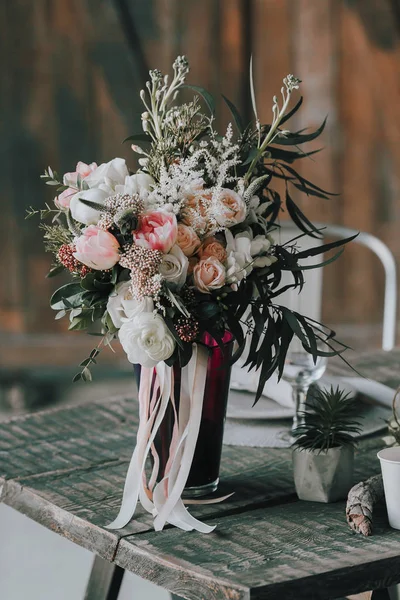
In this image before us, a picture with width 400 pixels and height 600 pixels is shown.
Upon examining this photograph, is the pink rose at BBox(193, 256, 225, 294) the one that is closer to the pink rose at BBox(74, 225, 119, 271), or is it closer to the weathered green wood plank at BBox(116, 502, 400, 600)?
the pink rose at BBox(74, 225, 119, 271)

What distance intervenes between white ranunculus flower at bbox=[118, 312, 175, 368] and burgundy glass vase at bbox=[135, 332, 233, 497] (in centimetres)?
10

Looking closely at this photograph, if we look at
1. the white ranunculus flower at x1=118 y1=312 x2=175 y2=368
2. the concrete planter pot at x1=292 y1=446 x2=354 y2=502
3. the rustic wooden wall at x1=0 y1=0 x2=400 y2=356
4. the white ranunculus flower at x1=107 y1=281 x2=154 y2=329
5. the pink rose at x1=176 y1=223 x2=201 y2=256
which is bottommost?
the concrete planter pot at x1=292 y1=446 x2=354 y2=502

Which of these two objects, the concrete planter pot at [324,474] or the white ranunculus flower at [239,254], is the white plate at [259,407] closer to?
the concrete planter pot at [324,474]

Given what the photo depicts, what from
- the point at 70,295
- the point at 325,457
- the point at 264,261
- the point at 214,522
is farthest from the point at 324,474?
the point at 70,295

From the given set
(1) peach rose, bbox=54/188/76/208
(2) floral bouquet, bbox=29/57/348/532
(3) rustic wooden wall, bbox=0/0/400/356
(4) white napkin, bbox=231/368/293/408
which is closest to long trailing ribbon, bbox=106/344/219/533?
(2) floral bouquet, bbox=29/57/348/532

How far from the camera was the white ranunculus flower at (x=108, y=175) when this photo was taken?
1.11m

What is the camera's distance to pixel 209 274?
3.42 ft

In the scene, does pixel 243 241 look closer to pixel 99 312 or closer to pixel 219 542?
pixel 99 312

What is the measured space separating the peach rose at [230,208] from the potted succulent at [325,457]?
10.9 inches

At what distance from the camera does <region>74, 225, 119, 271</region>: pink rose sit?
40.5 inches

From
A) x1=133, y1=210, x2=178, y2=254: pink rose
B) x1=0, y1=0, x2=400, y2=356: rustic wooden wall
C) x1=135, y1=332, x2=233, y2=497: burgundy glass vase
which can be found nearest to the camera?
x1=133, y1=210, x2=178, y2=254: pink rose

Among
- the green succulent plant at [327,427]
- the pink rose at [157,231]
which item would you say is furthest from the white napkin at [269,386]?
the pink rose at [157,231]

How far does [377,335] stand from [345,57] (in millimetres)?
1130

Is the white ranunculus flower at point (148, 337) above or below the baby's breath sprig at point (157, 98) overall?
below
